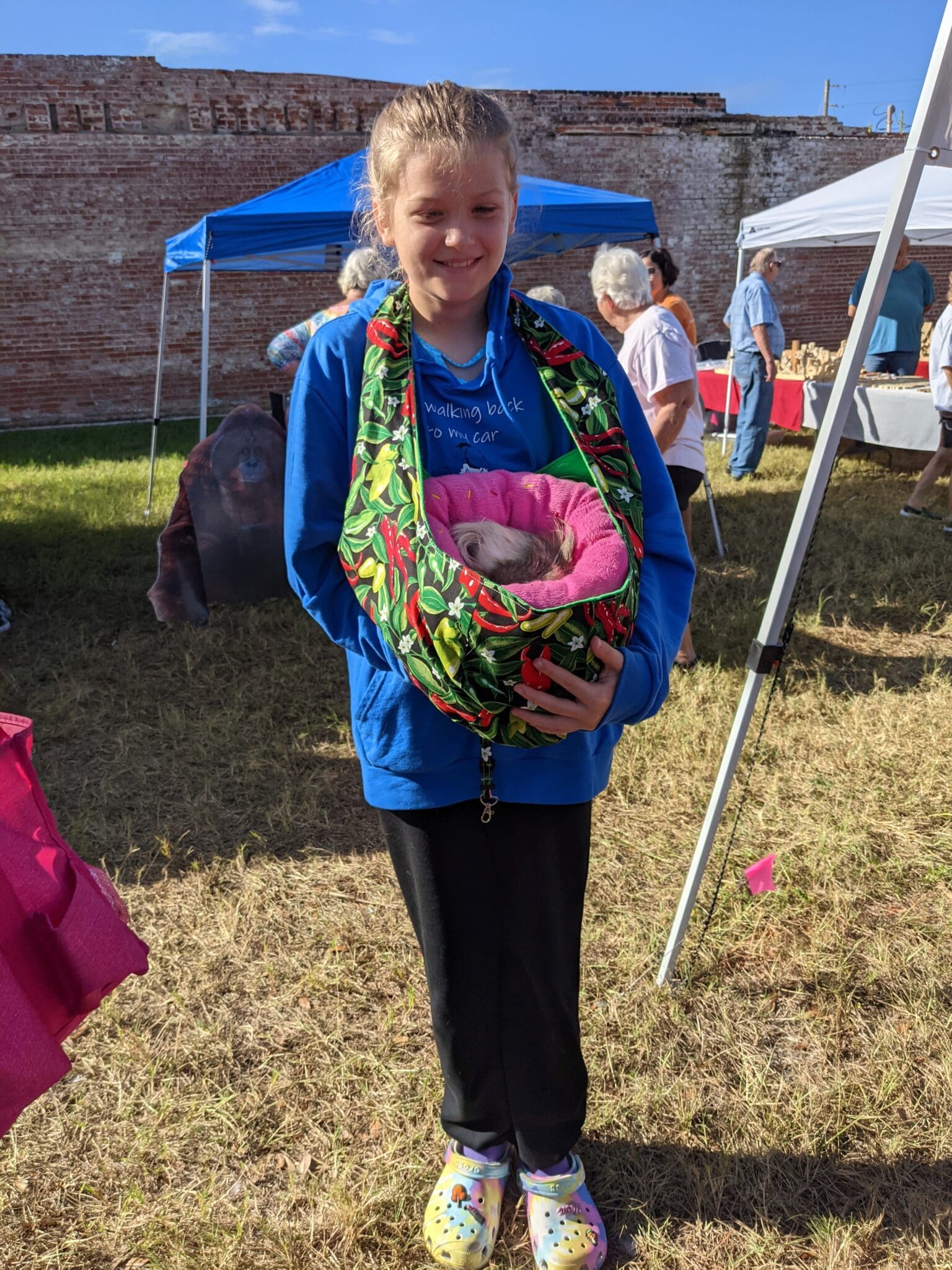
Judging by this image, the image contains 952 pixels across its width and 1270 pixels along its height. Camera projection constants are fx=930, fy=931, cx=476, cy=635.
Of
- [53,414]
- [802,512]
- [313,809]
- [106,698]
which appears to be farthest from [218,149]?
[802,512]

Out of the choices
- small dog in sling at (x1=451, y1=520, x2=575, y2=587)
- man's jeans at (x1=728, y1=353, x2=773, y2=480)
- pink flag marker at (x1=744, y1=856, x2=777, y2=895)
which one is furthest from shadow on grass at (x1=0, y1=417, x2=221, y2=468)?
small dog in sling at (x1=451, y1=520, x2=575, y2=587)

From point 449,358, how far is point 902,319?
28.3ft

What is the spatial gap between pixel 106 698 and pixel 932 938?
3.49 m

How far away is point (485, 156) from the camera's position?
1235 millimetres

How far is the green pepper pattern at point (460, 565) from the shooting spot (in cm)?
113

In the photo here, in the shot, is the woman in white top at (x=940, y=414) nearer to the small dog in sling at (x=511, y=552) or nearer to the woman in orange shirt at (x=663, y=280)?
the woman in orange shirt at (x=663, y=280)

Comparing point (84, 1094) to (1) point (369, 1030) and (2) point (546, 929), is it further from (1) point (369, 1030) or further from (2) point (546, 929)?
(2) point (546, 929)

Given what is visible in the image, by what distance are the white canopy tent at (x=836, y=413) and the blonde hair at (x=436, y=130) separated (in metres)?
0.79

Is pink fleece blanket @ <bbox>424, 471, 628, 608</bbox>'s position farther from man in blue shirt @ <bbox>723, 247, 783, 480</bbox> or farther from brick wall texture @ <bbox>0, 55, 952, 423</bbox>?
brick wall texture @ <bbox>0, 55, 952, 423</bbox>

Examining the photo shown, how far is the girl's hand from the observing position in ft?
3.87

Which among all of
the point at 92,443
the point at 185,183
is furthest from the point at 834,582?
the point at 185,183

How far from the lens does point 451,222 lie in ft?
4.13

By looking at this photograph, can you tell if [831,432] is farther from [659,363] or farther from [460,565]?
[659,363]

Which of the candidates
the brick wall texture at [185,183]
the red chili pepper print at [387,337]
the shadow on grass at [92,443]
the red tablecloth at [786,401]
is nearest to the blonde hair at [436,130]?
the red chili pepper print at [387,337]
